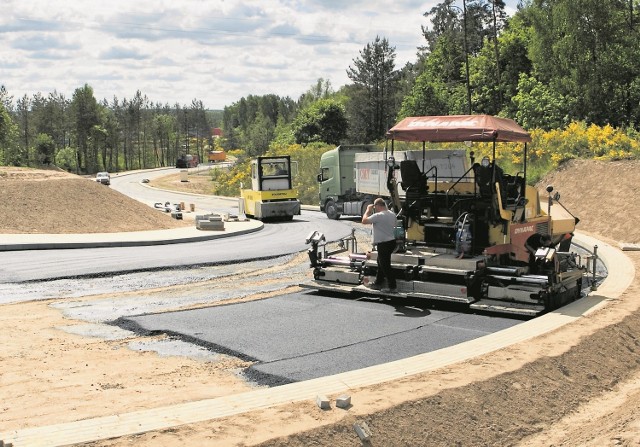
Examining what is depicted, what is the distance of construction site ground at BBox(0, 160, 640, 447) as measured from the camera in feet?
19.9

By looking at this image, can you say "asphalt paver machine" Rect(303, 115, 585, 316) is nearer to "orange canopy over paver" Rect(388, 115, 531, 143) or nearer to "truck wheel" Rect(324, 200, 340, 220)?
"orange canopy over paver" Rect(388, 115, 531, 143)

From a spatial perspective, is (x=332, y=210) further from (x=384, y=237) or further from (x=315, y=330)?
(x=315, y=330)

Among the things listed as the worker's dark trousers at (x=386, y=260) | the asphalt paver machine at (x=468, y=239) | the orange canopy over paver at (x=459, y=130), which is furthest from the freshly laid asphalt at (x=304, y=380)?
the orange canopy over paver at (x=459, y=130)

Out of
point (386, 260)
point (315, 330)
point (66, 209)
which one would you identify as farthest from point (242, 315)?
point (66, 209)

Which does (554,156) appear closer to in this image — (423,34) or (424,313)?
(424,313)

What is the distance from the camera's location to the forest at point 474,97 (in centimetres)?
3944

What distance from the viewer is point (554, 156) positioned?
32625mm

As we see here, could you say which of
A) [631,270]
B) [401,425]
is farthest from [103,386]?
[631,270]

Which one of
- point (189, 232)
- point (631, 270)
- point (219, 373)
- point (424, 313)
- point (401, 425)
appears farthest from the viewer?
point (189, 232)

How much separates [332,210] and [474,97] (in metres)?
33.1

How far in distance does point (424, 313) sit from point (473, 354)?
3.12 metres

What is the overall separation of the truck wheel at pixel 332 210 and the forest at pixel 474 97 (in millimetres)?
10209

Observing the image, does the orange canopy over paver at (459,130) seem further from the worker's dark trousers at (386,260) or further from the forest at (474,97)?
the forest at (474,97)

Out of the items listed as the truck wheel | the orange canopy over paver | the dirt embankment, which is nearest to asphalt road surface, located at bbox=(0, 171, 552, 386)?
the orange canopy over paver
